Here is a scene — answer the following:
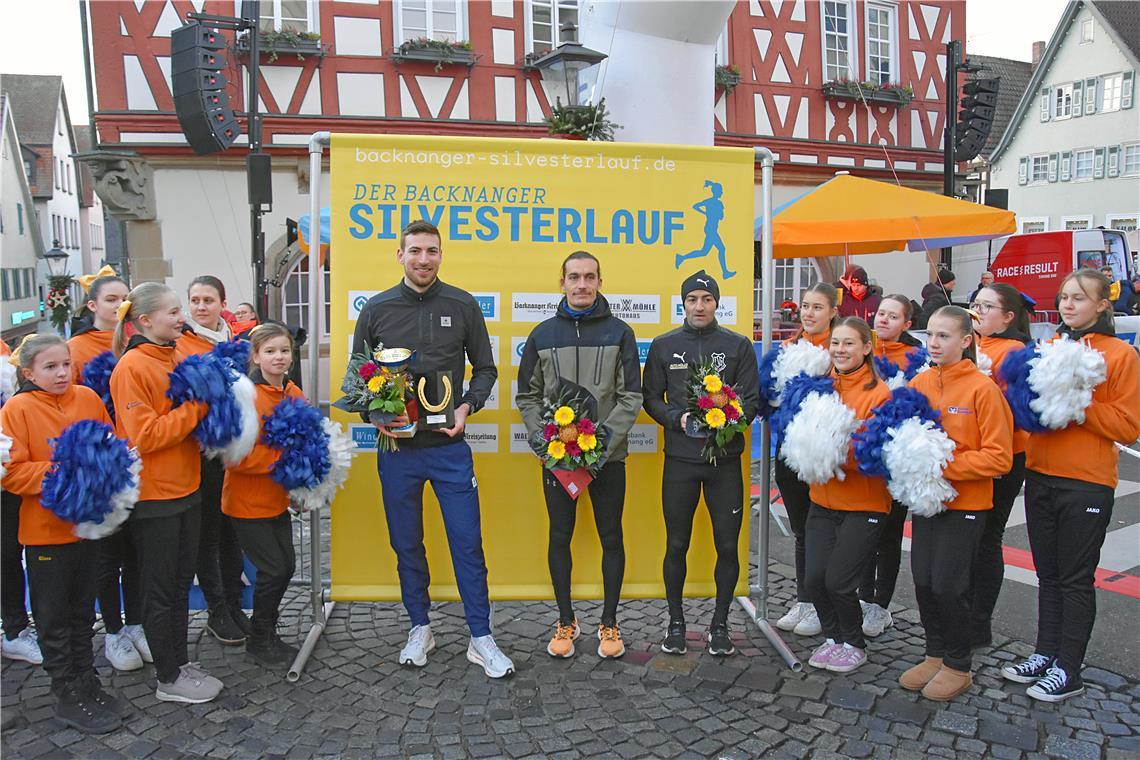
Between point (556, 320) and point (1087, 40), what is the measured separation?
37003 mm

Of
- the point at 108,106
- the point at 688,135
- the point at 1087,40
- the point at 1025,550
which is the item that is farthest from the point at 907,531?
the point at 1087,40

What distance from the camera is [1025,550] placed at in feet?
20.4

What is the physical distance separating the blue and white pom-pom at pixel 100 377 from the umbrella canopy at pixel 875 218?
5234 millimetres

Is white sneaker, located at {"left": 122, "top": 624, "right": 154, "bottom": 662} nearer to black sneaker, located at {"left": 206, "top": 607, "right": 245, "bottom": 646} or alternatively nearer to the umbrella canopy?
black sneaker, located at {"left": 206, "top": 607, "right": 245, "bottom": 646}

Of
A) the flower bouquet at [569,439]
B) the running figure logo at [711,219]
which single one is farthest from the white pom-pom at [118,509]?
the running figure logo at [711,219]

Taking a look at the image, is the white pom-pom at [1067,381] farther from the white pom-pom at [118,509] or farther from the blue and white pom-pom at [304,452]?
the white pom-pom at [118,509]

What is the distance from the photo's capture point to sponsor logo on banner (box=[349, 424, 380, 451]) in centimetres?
456

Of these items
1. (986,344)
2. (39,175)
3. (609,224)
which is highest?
(39,175)

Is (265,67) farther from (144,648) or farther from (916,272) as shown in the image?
(916,272)

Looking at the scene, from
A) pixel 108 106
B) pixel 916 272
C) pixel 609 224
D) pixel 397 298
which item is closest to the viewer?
pixel 397 298

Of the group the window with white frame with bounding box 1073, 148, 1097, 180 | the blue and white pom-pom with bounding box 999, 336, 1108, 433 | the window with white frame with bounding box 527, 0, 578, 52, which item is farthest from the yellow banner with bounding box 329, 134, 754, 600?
the window with white frame with bounding box 1073, 148, 1097, 180

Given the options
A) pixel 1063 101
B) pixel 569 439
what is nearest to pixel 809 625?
pixel 569 439

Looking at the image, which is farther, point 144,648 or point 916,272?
point 916,272

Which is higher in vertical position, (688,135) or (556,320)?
(688,135)
